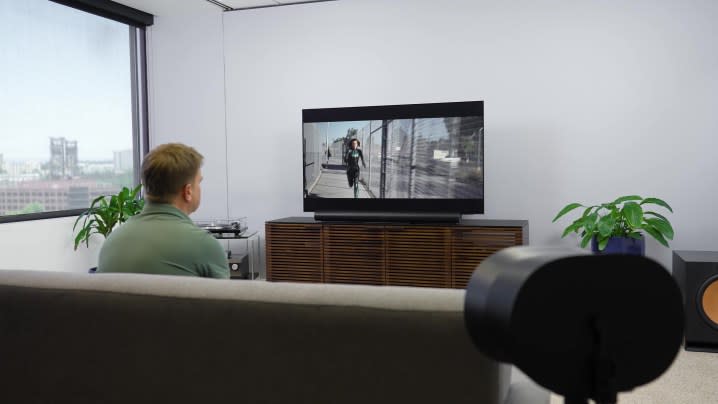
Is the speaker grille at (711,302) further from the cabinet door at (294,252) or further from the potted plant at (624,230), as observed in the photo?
the cabinet door at (294,252)

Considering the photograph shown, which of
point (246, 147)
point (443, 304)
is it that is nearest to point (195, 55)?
point (246, 147)

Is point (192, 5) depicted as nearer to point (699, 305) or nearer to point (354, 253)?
point (354, 253)

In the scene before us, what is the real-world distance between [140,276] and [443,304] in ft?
2.03

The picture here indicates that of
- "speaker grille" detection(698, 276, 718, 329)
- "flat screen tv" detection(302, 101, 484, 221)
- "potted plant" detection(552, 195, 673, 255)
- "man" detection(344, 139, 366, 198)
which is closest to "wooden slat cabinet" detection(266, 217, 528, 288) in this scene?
"flat screen tv" detection(302, 101, 484, 221)

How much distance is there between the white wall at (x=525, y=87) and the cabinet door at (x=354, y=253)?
2.36ft

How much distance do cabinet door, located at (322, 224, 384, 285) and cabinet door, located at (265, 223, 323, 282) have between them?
0.08 metres

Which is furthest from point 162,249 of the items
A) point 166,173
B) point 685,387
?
point 685,387

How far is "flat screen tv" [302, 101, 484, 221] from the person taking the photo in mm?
4391

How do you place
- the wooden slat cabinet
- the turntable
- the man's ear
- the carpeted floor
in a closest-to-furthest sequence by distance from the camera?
the man's ear → the carpeted floor → the wooden slat cabinet → the turntable

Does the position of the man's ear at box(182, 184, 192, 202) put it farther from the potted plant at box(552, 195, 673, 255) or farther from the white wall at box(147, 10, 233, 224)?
the white wall at box(147, 10, 233, 224)

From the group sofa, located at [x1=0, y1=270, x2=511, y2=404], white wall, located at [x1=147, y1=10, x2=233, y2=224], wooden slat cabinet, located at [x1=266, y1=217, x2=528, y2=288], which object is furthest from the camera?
white wall, located at [x1=147, y1=10, x2=233, y2=224]

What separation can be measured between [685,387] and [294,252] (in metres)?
2.77

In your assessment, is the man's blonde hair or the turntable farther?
the turntable

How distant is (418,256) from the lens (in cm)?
433
